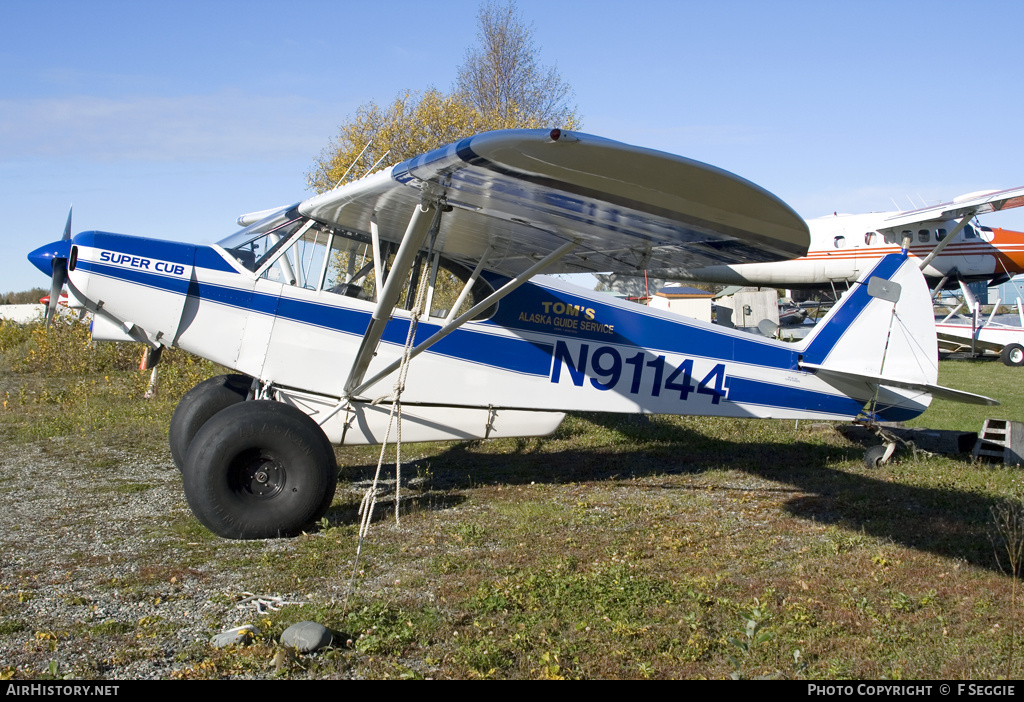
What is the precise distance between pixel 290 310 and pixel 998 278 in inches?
1022

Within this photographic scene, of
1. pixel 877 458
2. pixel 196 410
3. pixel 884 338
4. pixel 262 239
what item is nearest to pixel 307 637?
pixel 262 239

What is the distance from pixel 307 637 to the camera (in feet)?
12.0

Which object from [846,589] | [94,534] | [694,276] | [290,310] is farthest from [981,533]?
[694,276]

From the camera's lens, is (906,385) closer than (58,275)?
No

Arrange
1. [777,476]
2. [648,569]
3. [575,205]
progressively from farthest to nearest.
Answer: [777,476], [648,569], [575,205]

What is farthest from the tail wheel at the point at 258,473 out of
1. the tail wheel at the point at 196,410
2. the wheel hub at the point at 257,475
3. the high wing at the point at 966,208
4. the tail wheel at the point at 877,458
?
the high wing at the point at 966,208

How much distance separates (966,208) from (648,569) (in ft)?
68.6

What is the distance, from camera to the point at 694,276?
922 inches

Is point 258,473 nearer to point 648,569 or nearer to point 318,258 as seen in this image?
point 318,258

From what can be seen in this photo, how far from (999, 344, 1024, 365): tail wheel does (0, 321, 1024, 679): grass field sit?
1535 centimetres

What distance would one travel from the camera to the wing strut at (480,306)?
547 centimetres

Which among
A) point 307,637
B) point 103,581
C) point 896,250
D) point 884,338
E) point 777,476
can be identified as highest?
point 896,250
